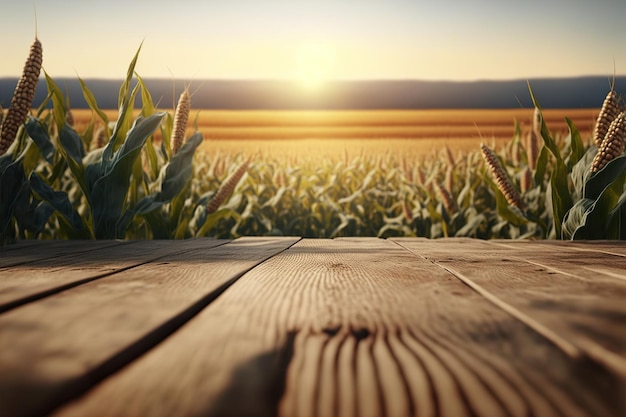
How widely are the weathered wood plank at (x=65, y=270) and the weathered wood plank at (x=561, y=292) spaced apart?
613mm

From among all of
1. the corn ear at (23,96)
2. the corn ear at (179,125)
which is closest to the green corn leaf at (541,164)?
the corn ear at (179,125)

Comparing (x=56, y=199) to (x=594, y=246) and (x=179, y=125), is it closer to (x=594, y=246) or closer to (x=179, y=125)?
(x=179, y=125)

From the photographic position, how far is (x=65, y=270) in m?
1.06

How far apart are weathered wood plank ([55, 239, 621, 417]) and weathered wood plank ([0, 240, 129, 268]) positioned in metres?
0.73

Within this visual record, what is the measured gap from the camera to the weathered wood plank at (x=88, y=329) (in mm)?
452

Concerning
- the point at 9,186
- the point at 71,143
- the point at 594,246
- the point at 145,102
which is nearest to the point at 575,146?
the point at 594,246

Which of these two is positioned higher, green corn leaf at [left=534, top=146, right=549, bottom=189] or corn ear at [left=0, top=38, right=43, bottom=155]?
corn ear at [left=0, top=38, right=43, bottom=155]

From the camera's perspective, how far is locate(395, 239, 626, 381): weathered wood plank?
1.85 ft

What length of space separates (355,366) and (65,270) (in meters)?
0.76

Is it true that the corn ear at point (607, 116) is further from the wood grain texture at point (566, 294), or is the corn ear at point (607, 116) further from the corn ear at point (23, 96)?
the corn ear at point (23, 96)

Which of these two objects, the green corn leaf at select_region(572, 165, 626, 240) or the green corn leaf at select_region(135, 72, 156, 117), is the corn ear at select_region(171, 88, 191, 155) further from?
the green corn leaf at select_region(572, 165, 626, 240)

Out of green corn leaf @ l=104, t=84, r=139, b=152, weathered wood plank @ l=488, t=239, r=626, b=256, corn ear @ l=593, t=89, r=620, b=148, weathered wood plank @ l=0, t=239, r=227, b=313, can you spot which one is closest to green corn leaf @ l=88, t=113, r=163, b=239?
green corn leaf @ l=104, t=84, r=139, b=152

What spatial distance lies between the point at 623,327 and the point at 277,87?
3293 cm

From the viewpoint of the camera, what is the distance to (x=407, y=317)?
2.17 ft
